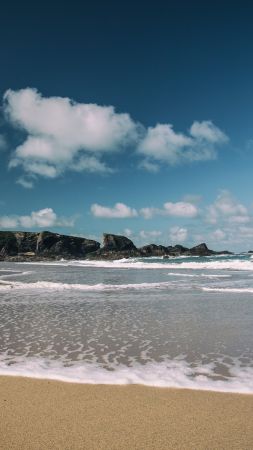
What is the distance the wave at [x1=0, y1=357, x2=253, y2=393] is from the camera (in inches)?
254

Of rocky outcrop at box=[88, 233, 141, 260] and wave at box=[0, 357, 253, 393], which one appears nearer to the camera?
wave at box=[0, 357, 253, 393]

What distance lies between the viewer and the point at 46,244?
12650 centimetres

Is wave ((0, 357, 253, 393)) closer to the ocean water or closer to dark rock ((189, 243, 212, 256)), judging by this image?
the ocean water

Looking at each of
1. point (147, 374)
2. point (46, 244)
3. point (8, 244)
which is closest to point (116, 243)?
point (46, 244)

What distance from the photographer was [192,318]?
1316cm

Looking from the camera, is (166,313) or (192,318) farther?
(166,313)

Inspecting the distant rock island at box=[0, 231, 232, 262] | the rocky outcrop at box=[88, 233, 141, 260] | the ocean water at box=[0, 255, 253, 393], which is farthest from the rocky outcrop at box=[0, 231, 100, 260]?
the ocean water at box=[0, 255, 253, 393]

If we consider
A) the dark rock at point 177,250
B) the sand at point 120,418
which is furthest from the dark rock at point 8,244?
the sand at point 120,418

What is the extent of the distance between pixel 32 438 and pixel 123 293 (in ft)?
56.0

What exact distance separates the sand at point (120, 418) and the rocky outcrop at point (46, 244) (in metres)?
116

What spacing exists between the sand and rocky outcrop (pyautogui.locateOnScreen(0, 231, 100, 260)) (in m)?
116

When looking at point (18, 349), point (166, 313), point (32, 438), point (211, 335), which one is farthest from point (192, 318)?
point (32, 438)

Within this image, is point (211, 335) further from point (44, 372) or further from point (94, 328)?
point (44, 372)

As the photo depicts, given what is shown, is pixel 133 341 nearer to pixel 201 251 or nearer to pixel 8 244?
pixel 201 251
